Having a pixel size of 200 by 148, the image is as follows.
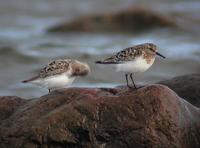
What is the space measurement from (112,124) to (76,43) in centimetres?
1426

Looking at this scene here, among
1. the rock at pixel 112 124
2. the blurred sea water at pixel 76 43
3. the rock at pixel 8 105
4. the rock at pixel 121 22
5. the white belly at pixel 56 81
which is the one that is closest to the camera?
the rock at pixel 112 124

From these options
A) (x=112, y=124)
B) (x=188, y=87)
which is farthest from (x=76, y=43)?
(x=112, y=124)

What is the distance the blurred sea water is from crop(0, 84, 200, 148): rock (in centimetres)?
676

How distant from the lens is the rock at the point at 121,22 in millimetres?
25969

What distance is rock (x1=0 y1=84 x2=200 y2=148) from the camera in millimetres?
9656

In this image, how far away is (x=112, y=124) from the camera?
9.70 metres

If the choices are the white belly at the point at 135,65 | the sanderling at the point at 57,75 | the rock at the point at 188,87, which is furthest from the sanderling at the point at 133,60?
the rock at the point at 188,87

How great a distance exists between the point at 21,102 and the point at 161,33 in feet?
48.9

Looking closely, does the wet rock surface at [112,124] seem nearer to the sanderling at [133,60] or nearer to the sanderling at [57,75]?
the sanderling at [133,60]

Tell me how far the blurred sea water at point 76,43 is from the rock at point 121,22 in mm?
473

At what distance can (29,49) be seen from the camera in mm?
22875

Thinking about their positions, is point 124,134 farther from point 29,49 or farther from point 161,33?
point 161,33

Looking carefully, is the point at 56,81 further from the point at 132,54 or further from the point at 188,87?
the point at 188,87

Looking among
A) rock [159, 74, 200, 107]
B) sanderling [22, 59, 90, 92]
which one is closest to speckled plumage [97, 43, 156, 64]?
sanderling [22, 59, 90, 92]
